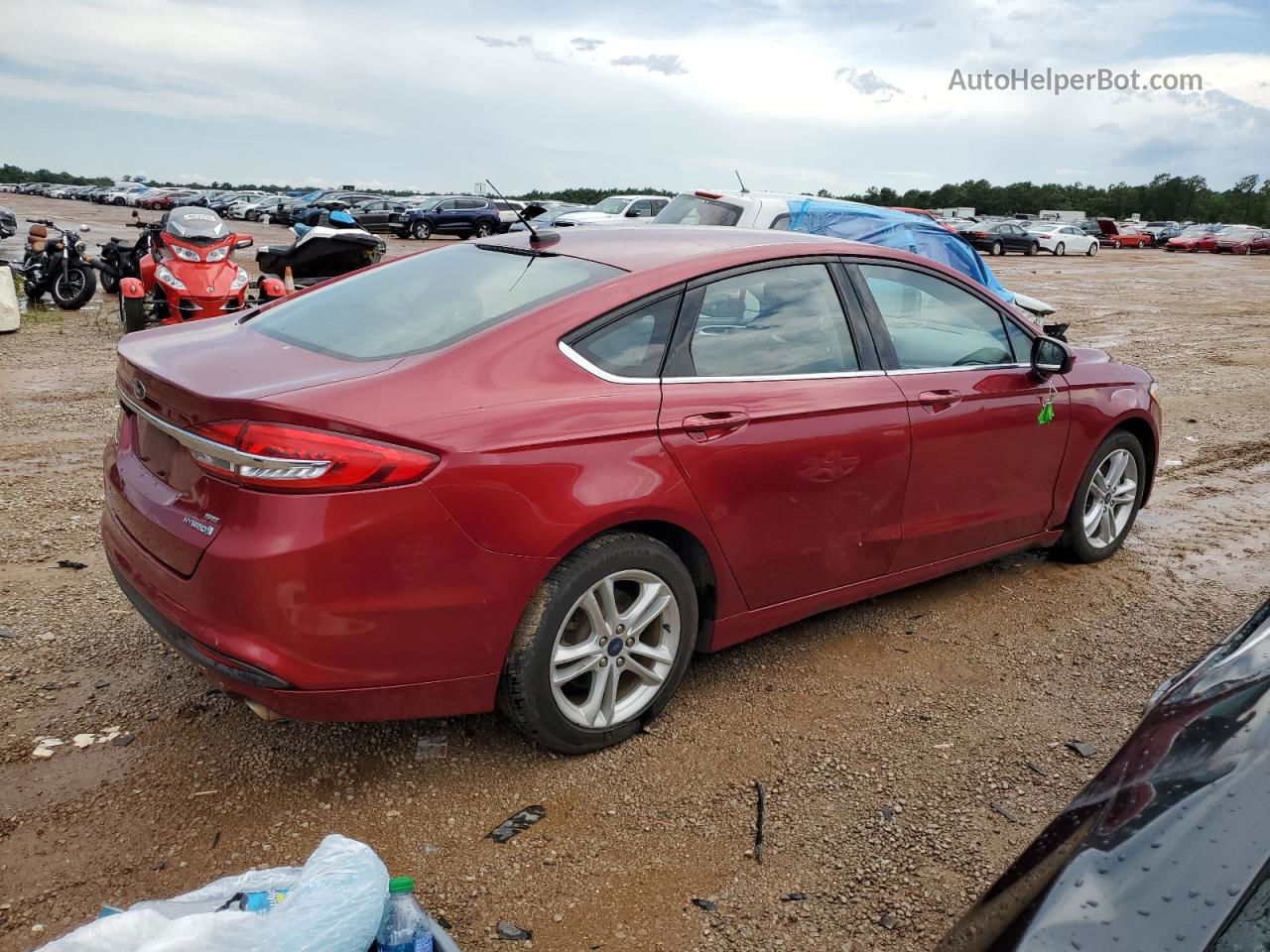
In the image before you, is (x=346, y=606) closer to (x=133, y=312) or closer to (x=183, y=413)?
(x=183, y=413)

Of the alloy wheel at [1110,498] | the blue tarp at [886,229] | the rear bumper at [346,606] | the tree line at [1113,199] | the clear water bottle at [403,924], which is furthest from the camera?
the tree line at [1113,199]

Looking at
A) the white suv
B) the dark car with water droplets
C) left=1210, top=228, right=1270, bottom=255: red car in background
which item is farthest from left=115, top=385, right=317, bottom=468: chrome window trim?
left=1210, top=228, right=1270, bottom=255: red car in background

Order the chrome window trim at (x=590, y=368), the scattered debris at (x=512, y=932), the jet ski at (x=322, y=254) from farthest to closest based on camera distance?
the jet ski at (x=322, y=254) → the chrome window trim at (x=590, y=368) → the scattered debris at (x=512, y=932)

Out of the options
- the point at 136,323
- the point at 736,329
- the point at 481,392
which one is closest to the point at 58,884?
the point at 481,392

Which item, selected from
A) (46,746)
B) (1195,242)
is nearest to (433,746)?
(46,746)

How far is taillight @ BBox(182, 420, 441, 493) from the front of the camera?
8.38 ft

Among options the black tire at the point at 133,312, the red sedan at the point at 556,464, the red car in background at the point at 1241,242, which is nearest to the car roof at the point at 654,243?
the red sedan at the point at 556,464

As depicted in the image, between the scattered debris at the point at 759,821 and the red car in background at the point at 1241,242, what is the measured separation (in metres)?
51.3

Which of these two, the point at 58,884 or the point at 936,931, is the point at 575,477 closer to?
the point at 936,931

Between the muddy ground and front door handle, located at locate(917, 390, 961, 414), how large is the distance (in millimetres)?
971

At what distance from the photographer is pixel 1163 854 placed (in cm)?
150

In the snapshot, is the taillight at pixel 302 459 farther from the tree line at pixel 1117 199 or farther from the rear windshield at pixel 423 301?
the tree line at pixel 1117 199

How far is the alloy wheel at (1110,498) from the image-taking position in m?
4.96

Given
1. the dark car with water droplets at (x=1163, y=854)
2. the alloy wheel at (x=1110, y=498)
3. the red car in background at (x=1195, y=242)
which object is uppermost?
the red car in background at (x=1195, y=242)
